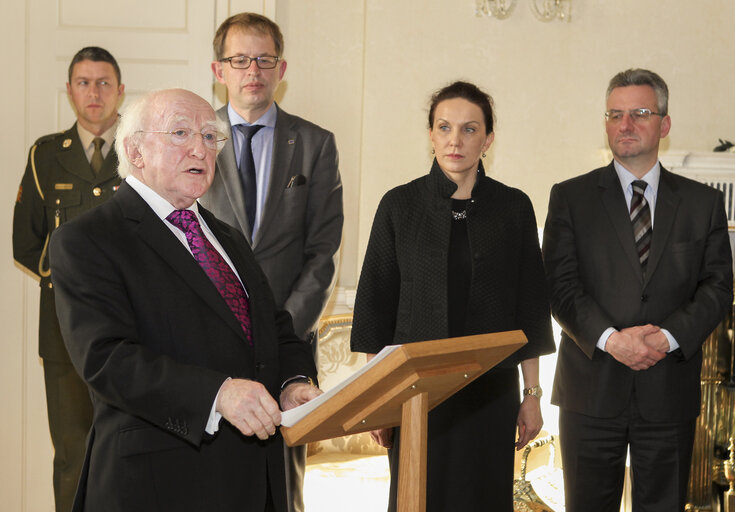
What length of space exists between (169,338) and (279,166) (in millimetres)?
1342

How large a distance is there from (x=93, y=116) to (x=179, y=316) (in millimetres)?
2185

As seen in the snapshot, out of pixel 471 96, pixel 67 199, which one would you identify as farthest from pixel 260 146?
pixel 67 199

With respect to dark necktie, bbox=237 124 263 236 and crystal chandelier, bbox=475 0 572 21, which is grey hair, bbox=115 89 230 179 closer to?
dark necktie, bbox=237 124 263 236

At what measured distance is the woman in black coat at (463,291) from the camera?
2.73 metres

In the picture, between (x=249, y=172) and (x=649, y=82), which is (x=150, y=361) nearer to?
(x=249, y=172)

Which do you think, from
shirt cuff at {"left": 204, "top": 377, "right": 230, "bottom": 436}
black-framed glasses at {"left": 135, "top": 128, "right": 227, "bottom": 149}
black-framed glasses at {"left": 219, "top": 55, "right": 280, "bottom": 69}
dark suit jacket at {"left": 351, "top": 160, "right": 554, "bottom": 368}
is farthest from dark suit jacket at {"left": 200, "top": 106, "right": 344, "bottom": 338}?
shirt cuff at {"left": 204, "top": 377, "right": 230, "bottom": 436}

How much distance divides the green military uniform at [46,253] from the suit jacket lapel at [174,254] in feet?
6.05

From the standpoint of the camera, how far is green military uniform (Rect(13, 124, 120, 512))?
3.79 meters

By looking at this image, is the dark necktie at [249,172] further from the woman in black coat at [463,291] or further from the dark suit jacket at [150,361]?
the dark suit jacket at [150,361]

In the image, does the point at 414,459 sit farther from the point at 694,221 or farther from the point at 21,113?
the point at 21,113

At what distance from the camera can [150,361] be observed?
6.10 ft

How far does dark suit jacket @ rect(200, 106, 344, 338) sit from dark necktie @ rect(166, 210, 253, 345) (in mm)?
955

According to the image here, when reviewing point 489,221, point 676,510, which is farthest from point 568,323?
point 676,510

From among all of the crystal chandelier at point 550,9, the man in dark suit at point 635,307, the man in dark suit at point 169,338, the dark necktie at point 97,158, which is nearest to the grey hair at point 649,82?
the man in dark suit at point 635,307
